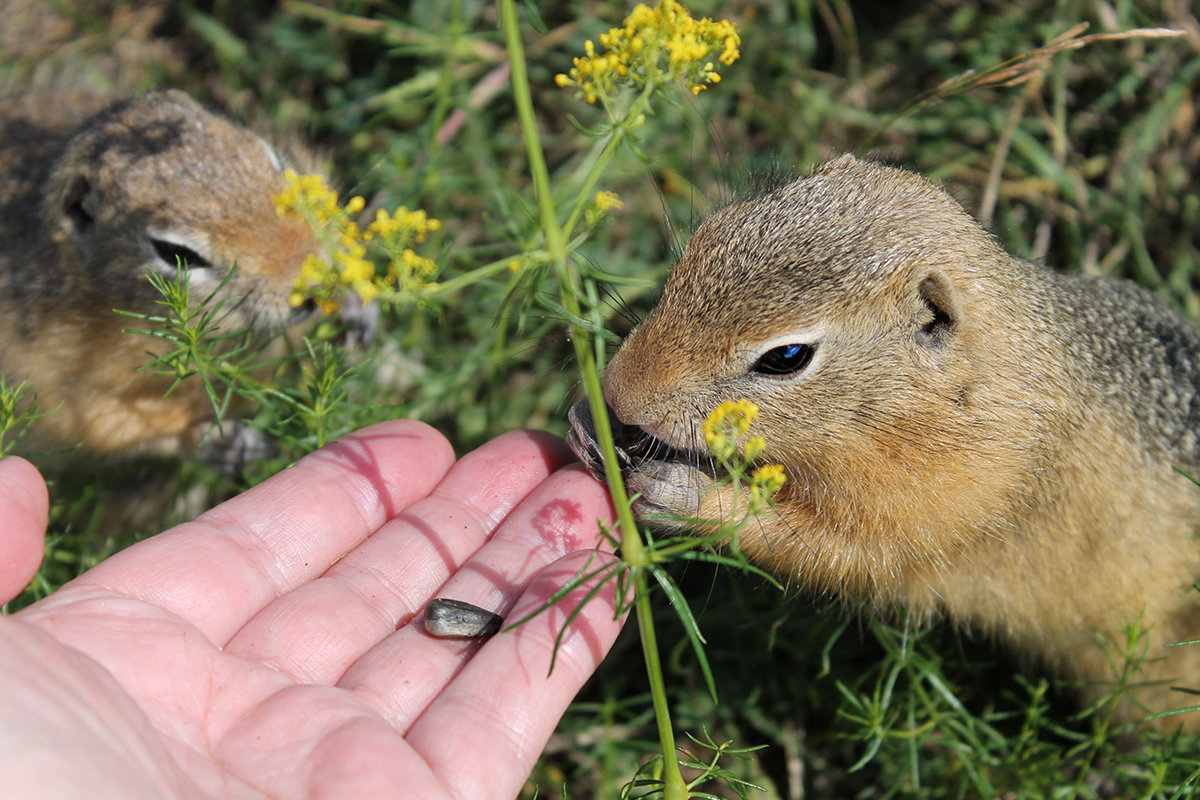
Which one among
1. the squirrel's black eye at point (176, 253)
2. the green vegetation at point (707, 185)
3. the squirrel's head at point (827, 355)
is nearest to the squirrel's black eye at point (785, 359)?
the squirrel's head at point (827, 355)

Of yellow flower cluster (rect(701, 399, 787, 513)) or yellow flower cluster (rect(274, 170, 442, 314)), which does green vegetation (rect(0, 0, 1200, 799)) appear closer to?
yellow flower cluster (rect(274, 170, 442, 314))

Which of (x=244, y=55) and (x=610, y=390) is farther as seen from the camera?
(x=244, y=55)

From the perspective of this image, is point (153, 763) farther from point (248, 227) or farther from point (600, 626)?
point (248, 227)

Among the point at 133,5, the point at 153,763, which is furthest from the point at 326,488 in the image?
the point at 133,5

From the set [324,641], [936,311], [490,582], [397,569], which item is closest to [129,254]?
[397,569]

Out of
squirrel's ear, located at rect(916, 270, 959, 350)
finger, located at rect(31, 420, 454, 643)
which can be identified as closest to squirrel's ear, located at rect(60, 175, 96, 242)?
finger, located at rect(31, 420, 454, 643)

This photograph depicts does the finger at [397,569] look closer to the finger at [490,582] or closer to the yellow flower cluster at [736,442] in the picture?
the finger at [490,582]
